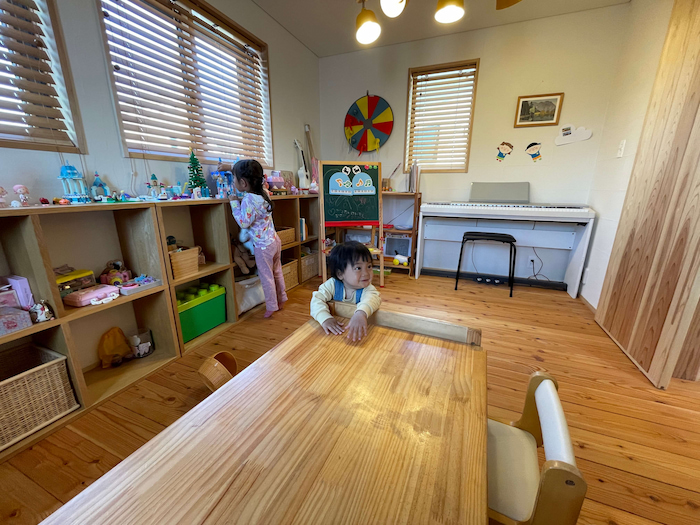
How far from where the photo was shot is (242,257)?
2400 millimetres

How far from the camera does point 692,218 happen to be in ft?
4.61

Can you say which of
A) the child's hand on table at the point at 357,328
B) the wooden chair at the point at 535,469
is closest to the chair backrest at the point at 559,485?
the wooden chair at the point at 535,469

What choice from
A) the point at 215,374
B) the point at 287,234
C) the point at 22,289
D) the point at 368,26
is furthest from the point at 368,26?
the point at 22,289

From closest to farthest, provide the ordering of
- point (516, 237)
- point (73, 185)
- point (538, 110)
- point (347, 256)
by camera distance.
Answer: point (347, 256), point (73, 185), point (538, 110), point (516, 237)

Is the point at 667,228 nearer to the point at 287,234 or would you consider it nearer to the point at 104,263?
the point at 287,234

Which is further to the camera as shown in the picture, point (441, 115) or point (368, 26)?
point (441, 115)

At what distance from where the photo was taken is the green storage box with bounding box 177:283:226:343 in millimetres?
1892

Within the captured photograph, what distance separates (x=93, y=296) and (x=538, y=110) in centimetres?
383

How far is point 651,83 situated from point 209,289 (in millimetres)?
3382

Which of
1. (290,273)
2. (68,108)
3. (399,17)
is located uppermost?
(399,17)

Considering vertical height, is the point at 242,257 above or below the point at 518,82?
below

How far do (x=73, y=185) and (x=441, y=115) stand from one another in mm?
3248

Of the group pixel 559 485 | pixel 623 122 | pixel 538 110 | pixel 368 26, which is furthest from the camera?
pixel 538 110

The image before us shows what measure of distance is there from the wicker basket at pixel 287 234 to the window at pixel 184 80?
757 millimetres
